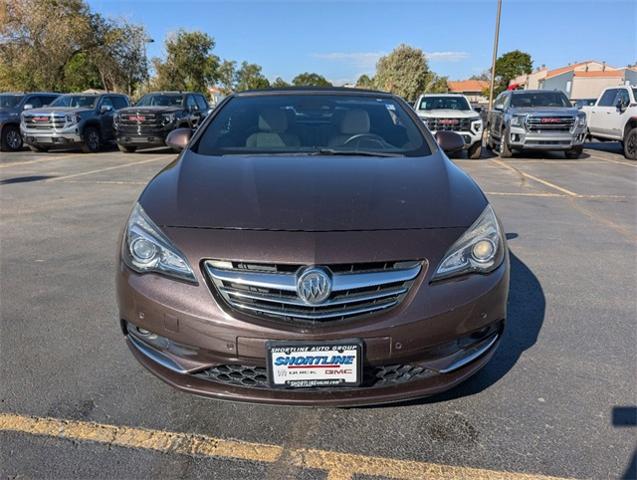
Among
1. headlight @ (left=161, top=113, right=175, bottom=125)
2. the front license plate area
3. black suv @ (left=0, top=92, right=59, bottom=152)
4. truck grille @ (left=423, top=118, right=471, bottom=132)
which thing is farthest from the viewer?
black suv @ (left=0, top=92, right=59, bottom=152)

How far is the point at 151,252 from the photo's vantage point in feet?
7.43

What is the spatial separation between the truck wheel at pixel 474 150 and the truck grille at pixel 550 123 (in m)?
1.40

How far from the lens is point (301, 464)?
216 centimetres

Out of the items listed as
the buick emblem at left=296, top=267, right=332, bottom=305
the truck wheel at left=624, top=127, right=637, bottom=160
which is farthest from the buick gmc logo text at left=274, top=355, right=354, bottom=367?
the truck wheel at left=624, top=127, right=637, bottom=160

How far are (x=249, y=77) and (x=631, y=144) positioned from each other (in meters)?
88.1

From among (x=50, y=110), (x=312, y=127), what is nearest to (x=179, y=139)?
(x=312, y=127)

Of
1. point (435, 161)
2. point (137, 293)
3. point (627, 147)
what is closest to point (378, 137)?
point (435, 161)

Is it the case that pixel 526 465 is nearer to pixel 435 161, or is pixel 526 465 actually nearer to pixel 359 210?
pixel 359 210

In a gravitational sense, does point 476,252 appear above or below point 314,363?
above

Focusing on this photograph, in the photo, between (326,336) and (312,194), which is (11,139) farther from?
(326,336)

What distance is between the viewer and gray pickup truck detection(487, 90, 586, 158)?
12609 mm

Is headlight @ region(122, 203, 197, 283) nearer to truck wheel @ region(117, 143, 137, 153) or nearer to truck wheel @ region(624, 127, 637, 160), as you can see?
truck wheel @ region(117, 143, 137, 153)

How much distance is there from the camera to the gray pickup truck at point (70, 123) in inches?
576

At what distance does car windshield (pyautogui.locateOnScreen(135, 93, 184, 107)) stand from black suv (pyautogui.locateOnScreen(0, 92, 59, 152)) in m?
3.69
